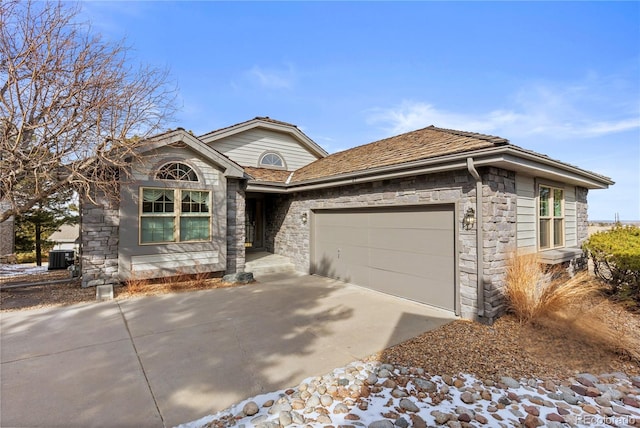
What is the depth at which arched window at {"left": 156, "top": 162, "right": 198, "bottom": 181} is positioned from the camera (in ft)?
25.4

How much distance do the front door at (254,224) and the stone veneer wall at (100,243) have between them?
19.7ft

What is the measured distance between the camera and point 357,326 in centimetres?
515

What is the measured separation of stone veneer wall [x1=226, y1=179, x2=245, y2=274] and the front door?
387 cm

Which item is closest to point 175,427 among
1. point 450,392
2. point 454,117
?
point 450,392

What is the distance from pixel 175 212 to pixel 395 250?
602 cm

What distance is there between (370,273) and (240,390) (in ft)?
16.9

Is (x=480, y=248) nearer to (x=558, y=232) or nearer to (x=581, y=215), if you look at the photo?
(x=558, y=232)

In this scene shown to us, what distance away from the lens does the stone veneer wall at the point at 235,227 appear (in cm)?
893

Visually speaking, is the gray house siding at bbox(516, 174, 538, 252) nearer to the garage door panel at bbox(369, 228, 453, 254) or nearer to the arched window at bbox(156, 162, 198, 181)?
the garage door panel at bbox(369, 228, 453, 254)

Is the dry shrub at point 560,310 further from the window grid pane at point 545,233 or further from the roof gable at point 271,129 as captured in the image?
the roof gable at point 271,129

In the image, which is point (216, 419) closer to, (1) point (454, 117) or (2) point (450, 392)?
(2) point (450, 392)

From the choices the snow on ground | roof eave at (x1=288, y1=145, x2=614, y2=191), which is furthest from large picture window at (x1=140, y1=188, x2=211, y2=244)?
the snow on ground

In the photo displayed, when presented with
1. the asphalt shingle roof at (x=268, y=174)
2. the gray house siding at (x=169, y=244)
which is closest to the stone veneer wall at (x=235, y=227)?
the gray house siding at (x=169, y=244)

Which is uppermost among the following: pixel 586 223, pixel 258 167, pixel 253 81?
pixel 253 81
